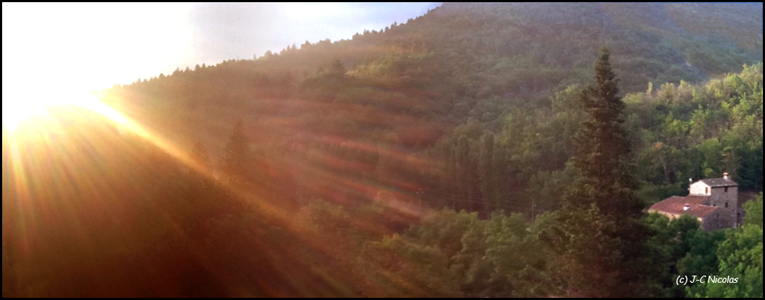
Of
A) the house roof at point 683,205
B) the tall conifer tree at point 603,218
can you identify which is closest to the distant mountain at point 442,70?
the house roof at point 683,205

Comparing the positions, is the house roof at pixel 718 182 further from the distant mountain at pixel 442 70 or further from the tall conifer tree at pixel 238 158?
the tall conifer tree at pixel 238 158

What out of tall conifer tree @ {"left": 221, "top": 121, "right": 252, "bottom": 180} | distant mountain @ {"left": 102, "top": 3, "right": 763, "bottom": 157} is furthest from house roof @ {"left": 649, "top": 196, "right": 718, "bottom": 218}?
tall conifer tree @ {"left": 221, "top": 121, "right": 252, "bottom": 180}

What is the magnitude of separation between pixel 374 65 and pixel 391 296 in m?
39.5

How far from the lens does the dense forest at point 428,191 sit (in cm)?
967

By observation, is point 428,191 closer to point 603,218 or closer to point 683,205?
point 683,205

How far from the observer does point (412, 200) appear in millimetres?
21844

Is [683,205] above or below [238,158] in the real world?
below

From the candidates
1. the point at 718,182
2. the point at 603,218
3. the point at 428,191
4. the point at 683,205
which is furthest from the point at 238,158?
the point at 718,182

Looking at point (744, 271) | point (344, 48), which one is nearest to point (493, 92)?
point (344, 48)

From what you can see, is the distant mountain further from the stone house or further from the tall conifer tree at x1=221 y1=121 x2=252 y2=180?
the tall conifer tree at x1=221 y1=121 x2=252 y2=180

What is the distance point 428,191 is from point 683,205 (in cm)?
983

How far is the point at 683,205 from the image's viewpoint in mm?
15742

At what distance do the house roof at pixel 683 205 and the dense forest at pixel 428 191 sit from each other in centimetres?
46

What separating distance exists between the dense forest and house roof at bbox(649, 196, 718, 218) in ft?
1.50
